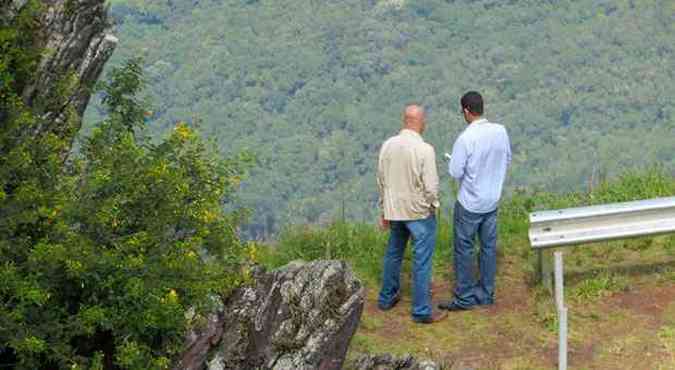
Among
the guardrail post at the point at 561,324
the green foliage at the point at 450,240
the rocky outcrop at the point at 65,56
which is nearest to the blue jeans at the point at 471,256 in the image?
the green foliage at the point at 450,240

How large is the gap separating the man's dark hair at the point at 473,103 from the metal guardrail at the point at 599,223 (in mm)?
950

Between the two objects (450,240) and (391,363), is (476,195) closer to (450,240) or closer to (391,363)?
(450,240)

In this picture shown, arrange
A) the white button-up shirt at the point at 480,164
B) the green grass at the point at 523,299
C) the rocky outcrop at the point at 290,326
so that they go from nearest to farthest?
the rocky outcrop at the point at 290,326, the green grass at the point at 523,299, the white button-up shirt at the point at 480,164

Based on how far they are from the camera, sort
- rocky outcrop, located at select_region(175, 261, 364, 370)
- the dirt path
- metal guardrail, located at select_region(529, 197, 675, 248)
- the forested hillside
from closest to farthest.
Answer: rocky outcrop, located at select_region(175, 261, 364, 370) → the dirt path → metal guardrail, located at select_region(529, 197, 675, 248) → the forested hillside

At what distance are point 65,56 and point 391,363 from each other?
293cm

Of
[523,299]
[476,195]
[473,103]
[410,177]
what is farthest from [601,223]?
[410,177]

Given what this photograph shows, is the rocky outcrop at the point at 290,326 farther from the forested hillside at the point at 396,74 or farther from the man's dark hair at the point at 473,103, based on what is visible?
the forested hillside at the point at 396,74

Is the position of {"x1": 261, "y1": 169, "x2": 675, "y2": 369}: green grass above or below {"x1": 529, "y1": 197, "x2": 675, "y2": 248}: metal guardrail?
below

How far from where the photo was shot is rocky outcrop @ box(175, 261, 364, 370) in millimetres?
7316

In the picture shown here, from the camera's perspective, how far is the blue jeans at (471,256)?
31.6 feet

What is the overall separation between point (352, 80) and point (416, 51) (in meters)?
12.7

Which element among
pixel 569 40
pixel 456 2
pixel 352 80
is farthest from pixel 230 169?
pixel 456 2

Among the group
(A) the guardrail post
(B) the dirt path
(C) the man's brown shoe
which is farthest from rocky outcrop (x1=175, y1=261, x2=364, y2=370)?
(C) the man's brown shoe

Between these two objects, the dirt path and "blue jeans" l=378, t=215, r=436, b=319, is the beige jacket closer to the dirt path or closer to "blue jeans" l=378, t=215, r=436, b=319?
"blue jeans" l=378, t=215, r=436, b=319
